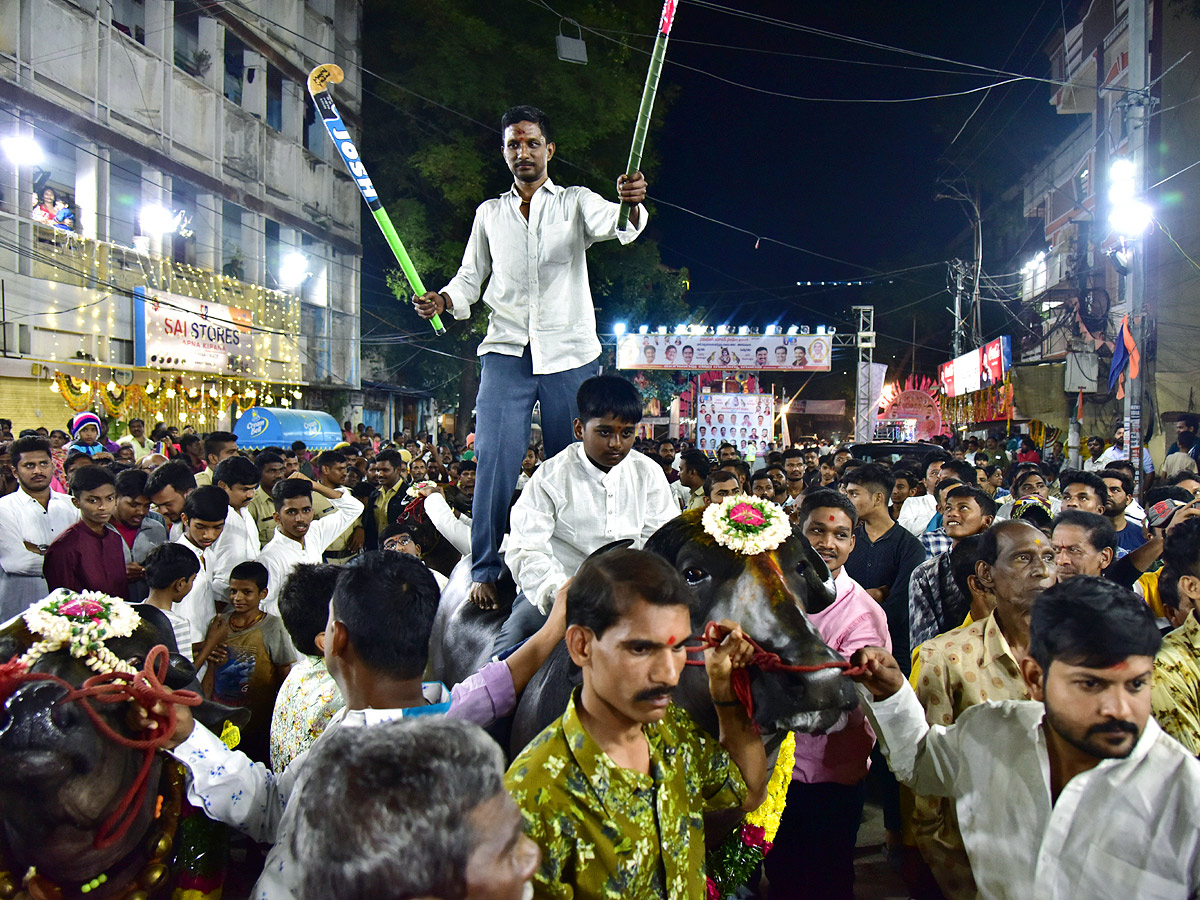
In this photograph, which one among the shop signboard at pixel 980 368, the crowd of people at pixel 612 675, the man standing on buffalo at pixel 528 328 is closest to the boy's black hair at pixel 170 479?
the crowd of people at pixel 612 675

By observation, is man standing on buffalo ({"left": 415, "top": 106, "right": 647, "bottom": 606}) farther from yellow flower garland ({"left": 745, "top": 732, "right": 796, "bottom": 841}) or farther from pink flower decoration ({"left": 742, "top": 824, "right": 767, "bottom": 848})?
pink flower decoration ({"left": 742, "top": 824, "right": 767, "bottom": 848})

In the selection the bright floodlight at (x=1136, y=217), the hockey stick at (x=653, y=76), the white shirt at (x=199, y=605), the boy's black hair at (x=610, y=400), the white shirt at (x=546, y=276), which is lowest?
the white shirt at (x=199, y=605)

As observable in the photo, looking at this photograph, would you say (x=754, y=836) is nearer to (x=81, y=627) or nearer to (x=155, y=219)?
(x=81, y=627)

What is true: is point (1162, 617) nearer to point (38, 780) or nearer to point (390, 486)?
point (38, 780)

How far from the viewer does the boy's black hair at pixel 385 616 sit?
247cm

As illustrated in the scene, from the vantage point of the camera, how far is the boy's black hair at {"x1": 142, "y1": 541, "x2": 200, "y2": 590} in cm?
457

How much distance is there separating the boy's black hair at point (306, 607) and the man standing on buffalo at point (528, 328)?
1.14 m

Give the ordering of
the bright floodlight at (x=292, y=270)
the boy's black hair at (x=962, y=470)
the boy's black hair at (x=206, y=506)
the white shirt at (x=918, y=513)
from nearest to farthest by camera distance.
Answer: the boy's black hair at (x=206, y=506), the white shirt at (x=918, y=513), the boy's black hair at (x=962, y=470), the bright floodlight at (x=292, y=270)

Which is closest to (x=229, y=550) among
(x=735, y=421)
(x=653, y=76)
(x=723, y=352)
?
(x=653, y=76)

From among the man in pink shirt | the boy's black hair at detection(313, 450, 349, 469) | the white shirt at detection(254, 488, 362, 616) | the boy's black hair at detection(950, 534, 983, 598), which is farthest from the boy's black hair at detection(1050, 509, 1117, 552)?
the boy's black hair at detection(313, 450, 349, 469)

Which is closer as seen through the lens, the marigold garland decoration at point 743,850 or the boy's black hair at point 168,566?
the marigold garland decoration at point 743,850

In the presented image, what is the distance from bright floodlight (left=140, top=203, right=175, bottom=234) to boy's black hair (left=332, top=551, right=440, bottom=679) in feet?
68.1

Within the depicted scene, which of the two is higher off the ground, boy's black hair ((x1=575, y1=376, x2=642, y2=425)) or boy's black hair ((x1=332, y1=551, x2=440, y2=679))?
boy's black hair ((x1=575, y1=376, x2=642, y2=425))

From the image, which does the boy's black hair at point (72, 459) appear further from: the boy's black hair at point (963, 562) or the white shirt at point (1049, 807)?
the white shirt at point (1049, 807)
